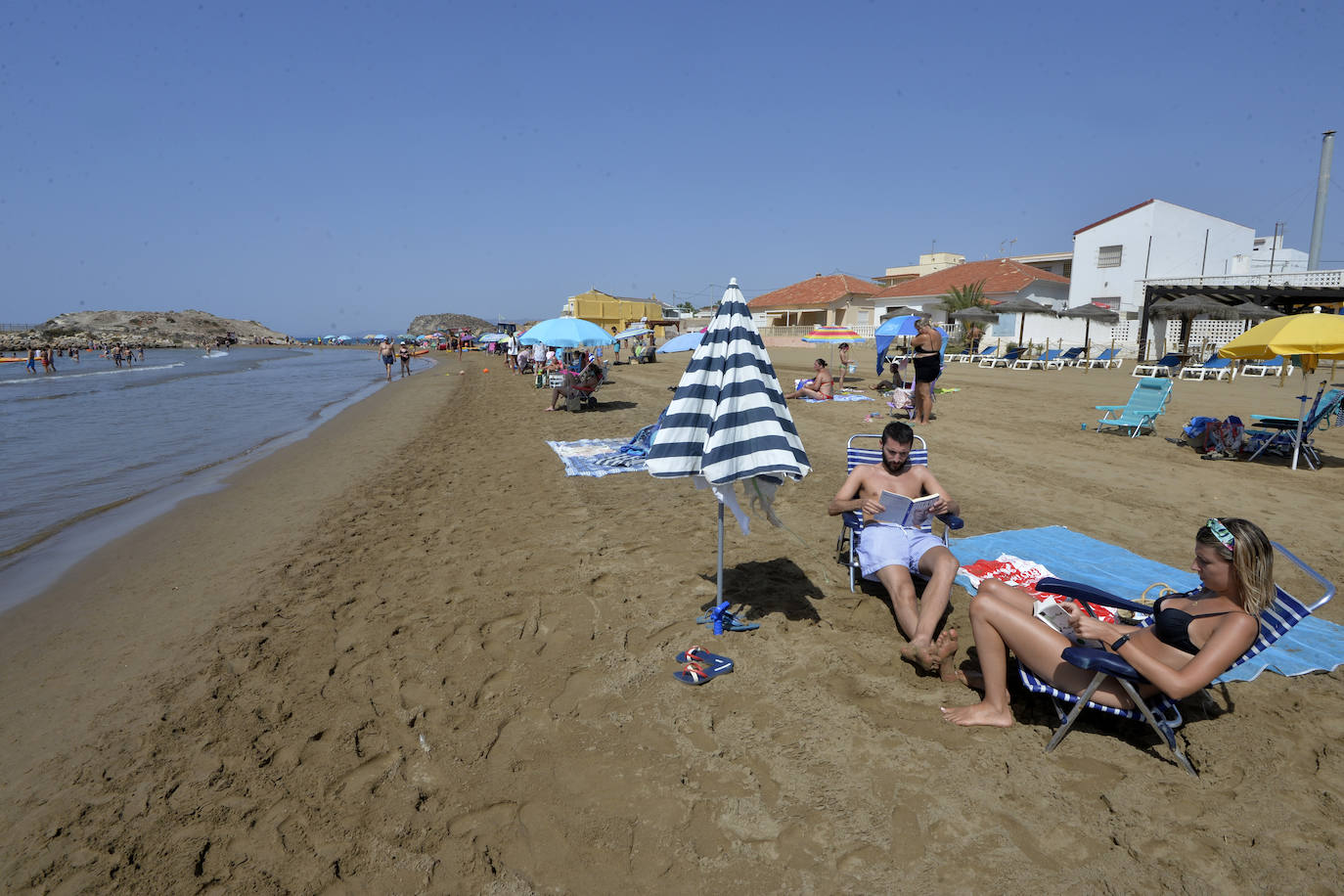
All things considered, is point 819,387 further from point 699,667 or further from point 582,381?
point 699,667

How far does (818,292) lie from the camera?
40.3m

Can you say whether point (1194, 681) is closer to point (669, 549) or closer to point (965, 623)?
point (965, 623)

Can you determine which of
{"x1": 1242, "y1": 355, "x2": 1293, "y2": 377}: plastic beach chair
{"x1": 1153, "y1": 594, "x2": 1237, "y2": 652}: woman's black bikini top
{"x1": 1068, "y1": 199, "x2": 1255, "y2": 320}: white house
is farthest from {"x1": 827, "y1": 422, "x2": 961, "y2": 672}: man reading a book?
{"x1": 1068, "y1": 199, "x2": 1255, "y2": 320}: white house

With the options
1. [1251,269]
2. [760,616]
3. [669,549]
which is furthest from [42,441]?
[1251,269]

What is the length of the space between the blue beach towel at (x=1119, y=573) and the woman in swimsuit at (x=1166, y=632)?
81cm

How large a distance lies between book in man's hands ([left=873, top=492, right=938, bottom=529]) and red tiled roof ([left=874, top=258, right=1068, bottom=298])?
31.0 m

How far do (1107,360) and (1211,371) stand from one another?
4.90m

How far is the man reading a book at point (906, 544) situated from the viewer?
327cm

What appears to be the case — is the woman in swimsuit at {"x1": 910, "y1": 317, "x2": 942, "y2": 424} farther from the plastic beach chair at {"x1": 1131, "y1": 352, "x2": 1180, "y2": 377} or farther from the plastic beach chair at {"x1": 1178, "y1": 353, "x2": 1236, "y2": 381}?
the plastic beach chair at {"x1": 1178, "y1": 353, "x2": 1236, "y2": 381}

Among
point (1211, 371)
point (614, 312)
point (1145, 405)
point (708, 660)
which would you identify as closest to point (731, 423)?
point (708, 660)

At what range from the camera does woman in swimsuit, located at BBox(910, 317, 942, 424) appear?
994 cm

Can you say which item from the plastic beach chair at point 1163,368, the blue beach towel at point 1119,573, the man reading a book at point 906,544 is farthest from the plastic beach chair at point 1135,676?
the plastic beach chair at point 1163,368

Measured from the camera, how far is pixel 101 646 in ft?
13.1

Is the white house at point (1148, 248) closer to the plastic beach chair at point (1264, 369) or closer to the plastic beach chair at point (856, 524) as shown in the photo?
the plastic beach chair at point (1264, 369)
